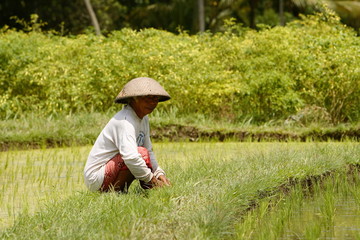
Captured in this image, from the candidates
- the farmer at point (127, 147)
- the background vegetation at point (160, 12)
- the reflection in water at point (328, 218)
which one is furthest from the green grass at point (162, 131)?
the background vegetation at point (160, 12)

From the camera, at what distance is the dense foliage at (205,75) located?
11.1 m

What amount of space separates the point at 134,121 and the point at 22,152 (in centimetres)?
447

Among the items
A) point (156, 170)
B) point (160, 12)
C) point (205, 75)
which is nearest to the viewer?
point (156, 170)

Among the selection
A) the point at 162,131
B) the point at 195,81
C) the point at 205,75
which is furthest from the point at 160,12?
the point at 162,131

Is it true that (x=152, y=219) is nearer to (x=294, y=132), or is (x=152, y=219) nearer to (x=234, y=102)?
(x=294, y=132)

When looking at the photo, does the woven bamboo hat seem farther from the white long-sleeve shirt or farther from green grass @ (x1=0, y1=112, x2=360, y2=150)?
green grass @ (x1=0, y1=112, x2=360, y2=150)

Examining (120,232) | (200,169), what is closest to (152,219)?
(120,232)

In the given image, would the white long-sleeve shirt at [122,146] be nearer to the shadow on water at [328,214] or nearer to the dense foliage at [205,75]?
the shadow on water at [328,214]

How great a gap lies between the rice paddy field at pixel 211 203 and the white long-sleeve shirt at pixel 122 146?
136mm

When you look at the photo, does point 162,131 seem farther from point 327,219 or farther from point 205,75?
point 327,219

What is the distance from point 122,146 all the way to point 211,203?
80cm

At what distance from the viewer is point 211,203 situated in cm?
396

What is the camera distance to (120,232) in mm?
3318

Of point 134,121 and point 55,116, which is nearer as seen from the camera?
point 134,121
